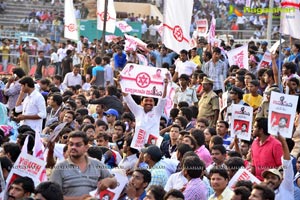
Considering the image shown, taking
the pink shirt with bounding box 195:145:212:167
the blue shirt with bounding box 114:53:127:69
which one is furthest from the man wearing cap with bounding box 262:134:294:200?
the blue shirt with bounding box 114:53:127:69

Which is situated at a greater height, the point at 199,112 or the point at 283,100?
the point at 283,100

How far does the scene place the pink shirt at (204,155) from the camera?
14.2 meters

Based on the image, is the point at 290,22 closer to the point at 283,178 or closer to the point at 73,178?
the point at 283,178

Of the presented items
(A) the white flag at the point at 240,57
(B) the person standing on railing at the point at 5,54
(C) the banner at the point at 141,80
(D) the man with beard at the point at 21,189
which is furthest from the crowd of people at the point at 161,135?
(B) the person standing on railing at the point at 5,54

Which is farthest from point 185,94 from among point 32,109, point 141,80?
point 32,109

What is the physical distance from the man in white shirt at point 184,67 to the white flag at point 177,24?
8.30ft

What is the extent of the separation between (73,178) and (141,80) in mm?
6349

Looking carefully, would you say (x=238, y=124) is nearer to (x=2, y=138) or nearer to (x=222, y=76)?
(x=2, y=138)

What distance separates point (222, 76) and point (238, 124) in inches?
320

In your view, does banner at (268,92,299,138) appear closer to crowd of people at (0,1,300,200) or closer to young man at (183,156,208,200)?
crowd of people at (0,1,300,200)

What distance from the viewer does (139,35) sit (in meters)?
41.5

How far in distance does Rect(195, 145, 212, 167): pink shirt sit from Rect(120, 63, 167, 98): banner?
294 cm

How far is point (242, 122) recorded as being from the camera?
14.5 metres

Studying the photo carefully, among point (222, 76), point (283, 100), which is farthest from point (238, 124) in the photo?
point (222, 76)
